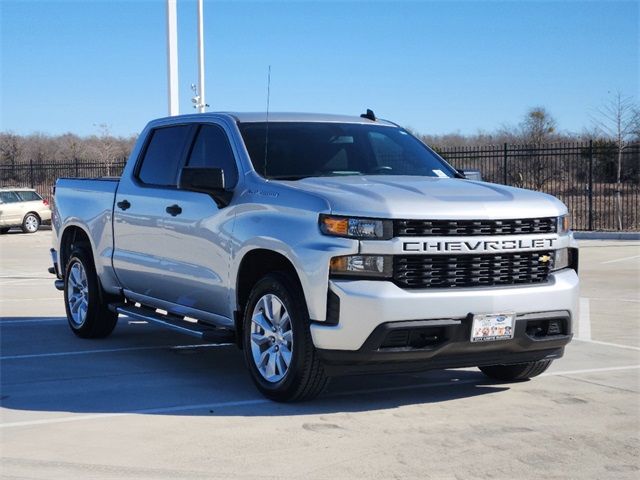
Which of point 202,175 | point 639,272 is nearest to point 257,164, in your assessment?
point 202,175

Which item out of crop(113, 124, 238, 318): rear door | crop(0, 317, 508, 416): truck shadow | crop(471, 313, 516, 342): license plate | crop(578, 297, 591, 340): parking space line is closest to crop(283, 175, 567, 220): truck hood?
crop(471, 313, 516, 342): license plate

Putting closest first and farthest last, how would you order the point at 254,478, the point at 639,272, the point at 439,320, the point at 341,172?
the point at 254,478, the point at 439,320, the point at 341,172, the point at 639,272

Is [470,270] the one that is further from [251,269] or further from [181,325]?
[181,325]

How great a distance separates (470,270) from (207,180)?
6.65 ft

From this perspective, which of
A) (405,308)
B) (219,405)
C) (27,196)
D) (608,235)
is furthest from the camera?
(27,196)

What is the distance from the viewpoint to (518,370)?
302 inches

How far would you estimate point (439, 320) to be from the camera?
20.8ft

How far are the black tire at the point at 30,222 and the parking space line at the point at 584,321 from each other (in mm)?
23205

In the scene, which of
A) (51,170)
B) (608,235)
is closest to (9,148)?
(51,170)

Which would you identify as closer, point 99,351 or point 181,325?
point 181,325

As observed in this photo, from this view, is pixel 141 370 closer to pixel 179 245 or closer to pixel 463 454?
pixel 179 245

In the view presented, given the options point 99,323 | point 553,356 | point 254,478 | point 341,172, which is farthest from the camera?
point 99,323

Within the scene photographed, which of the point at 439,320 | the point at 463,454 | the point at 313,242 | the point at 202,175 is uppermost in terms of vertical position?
the point at 202,175

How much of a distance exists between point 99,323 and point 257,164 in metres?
3.09
